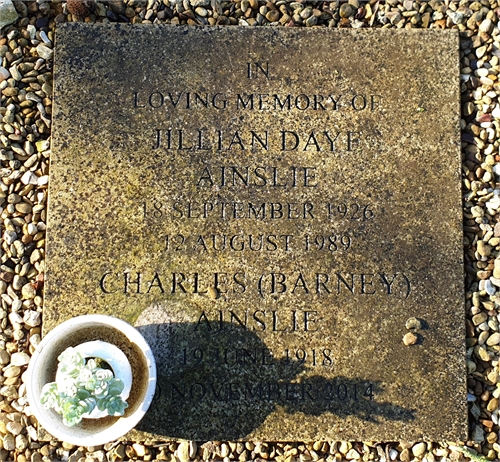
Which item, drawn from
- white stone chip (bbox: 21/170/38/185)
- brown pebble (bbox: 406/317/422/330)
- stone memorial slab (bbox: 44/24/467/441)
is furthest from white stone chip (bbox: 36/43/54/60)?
brown pebble (bbox: 406/317/422/330)

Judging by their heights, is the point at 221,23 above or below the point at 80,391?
above

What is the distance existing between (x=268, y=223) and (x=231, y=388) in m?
0.78

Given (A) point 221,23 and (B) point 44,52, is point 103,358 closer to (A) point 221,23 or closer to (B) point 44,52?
(B) point 44,52

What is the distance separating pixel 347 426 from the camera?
2619 millimetres

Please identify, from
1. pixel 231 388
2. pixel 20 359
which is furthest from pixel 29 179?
pixel 231 388

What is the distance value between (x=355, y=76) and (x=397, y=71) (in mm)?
213

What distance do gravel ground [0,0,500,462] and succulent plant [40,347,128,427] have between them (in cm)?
50

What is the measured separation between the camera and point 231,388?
2607 mm

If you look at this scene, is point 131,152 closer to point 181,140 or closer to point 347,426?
point 181,140

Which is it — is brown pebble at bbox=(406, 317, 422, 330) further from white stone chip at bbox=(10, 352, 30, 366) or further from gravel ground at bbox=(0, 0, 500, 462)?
white stone chip at bbox=(10, 352, 30, 366)

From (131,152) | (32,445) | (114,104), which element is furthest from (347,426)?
(114,104)

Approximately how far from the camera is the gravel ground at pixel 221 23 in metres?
2.66

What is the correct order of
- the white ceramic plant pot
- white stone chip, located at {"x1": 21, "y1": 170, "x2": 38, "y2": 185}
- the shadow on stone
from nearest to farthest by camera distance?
the white ceramic plant pot → the shadow on stone → white stone chip, located at {"x1": 21, "y1": 170, "x2": 38, "y2": 185}

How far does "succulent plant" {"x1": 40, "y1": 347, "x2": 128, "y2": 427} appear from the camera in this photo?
2180mm
